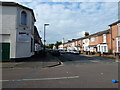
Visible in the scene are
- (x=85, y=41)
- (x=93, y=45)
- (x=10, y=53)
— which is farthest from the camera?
(x=85, y=41)

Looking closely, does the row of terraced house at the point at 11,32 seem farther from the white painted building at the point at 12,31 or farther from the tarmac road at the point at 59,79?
the tarmac road at the point at 59,79

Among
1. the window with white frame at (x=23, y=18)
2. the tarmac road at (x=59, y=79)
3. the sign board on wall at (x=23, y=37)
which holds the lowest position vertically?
the tarmac road at (x=59, y=79)

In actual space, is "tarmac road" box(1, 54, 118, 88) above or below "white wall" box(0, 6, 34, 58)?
below

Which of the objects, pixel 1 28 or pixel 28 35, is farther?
pixel 28 35

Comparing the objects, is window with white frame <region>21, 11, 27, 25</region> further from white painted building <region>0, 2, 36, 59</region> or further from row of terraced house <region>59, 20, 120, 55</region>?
row of terraced house <region>59, 20, 120, 55</region>

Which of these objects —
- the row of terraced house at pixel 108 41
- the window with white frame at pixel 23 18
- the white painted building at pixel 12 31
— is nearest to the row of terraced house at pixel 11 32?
the white painted building at pixel 12 31

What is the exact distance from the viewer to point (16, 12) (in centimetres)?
1600

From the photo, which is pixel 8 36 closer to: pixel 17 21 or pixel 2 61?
pixel 17 21

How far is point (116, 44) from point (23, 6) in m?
25.0

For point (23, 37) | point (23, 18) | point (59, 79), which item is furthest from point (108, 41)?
point (59, 79)

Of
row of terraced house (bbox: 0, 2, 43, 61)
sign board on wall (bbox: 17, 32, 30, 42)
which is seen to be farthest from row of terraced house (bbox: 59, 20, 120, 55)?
row of terraced house (bbox: 0, 2, 43, 61)

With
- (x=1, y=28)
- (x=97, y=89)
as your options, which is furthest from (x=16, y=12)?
(x=97, y=89)

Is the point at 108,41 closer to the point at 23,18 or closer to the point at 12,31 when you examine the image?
the point at 23,18

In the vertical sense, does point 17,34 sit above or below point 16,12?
below
